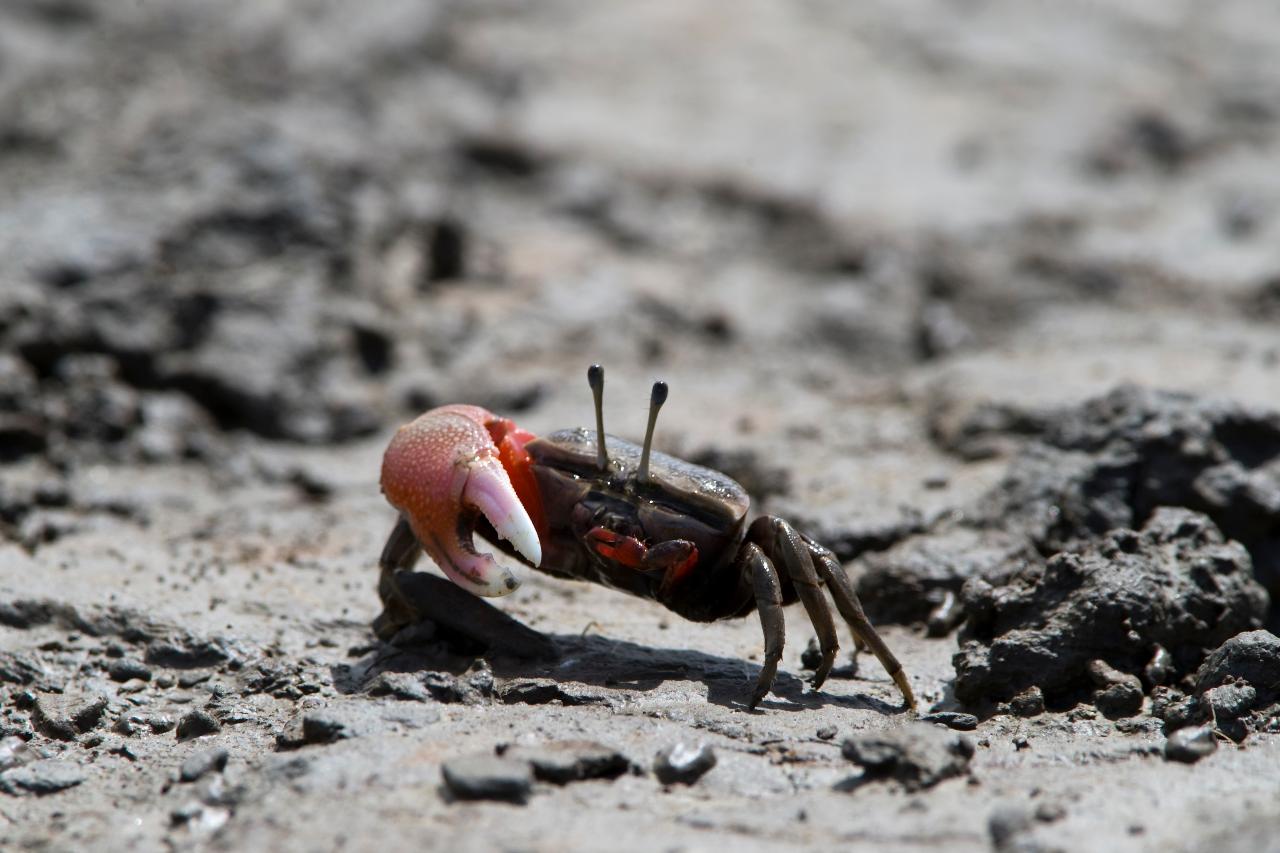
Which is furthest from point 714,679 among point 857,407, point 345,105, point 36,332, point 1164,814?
point 345,105

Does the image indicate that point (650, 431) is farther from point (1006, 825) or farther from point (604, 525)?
point (1006, 825)

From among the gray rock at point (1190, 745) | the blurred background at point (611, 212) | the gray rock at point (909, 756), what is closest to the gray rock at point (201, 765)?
the gray rock at point (909, 756)

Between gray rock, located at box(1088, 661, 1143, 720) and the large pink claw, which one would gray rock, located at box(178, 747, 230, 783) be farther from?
gray rock, located at box(1088, 661, 1143, 720)

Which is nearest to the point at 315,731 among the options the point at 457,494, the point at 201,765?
the point at 201,765

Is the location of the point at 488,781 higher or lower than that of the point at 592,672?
higher

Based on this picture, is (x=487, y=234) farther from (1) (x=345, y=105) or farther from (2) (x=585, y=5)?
(2) (x=585, y=5)

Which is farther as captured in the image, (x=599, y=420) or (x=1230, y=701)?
(x=599, y=420)

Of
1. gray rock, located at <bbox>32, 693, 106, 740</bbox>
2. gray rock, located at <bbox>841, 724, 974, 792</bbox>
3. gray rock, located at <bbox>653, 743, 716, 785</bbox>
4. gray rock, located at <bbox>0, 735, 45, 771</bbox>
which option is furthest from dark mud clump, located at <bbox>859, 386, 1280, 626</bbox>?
gray rock, located at <bbox>0, 735, 45, 771</bbox>
